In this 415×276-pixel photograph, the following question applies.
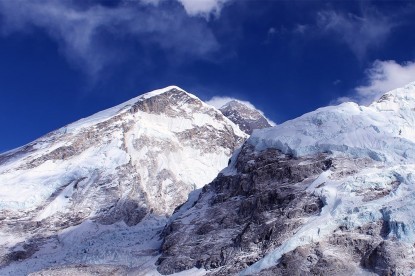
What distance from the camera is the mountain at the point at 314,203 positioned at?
83188 mm

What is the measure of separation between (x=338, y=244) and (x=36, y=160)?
4651 inches

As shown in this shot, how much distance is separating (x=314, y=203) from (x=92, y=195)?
81.2 meters

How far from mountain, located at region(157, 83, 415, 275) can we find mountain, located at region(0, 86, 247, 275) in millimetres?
16650

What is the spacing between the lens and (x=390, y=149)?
366ft

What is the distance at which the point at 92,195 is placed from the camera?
163m


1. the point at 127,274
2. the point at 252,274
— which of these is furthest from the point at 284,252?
the point at 127,274

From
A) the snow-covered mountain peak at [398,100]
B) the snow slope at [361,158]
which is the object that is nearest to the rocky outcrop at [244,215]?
the snow slope at [361,158]

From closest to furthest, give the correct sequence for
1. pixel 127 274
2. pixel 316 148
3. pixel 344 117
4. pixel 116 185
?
pixel 127 274 → pixel 316 148 → pixel 344 117 → pixel 116 185

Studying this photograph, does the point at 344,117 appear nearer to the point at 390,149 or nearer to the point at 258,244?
the point at 390,149

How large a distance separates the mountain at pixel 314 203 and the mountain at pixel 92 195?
54.6ft

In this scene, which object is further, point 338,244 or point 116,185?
point 116,185

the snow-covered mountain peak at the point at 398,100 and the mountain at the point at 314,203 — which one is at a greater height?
the snow-covered mountain peak at the point at 398,100

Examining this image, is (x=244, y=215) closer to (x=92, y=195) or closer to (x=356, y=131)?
(x=356, y=131)

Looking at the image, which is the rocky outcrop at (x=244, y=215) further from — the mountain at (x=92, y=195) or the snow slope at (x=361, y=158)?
the mountain at (x=92, y=195)
